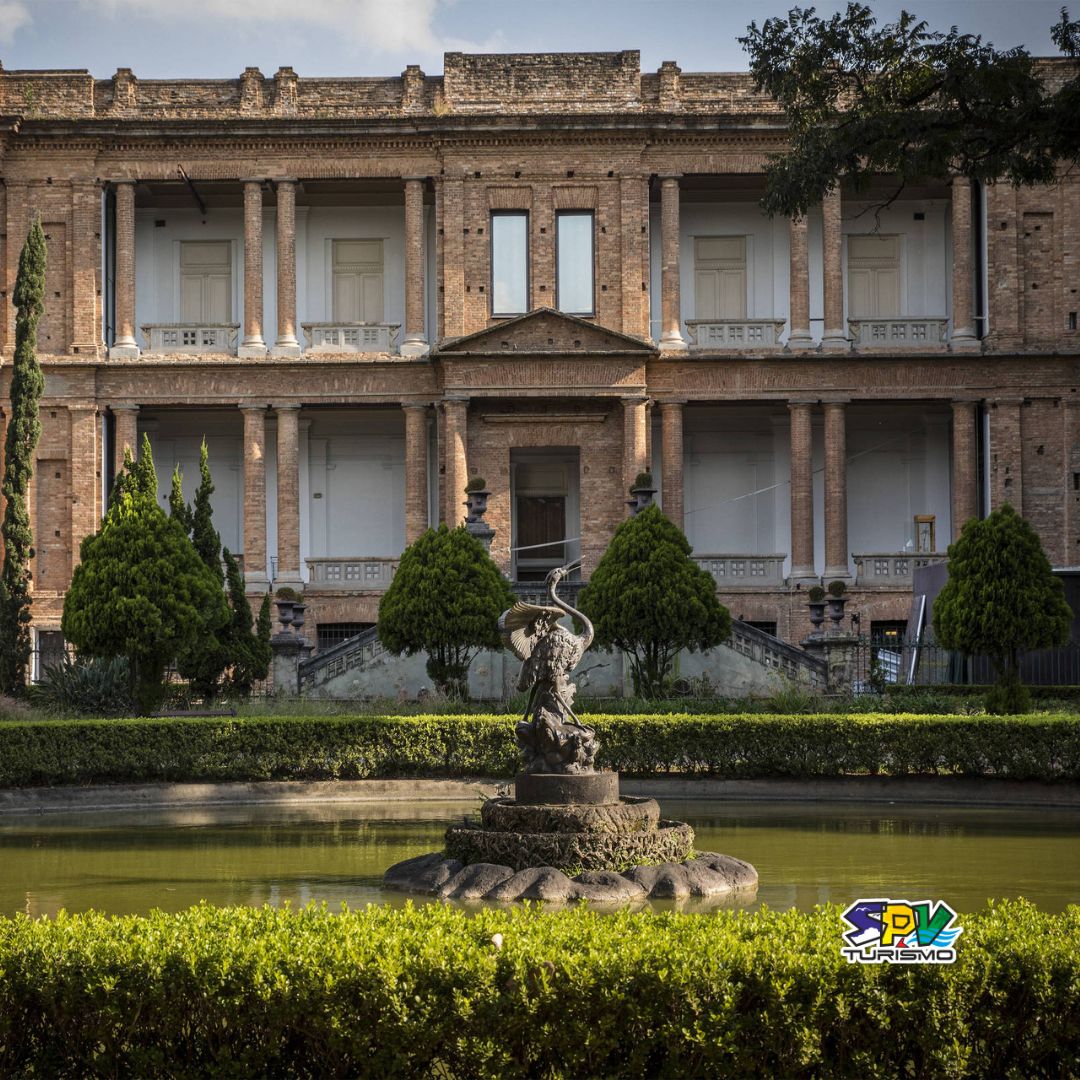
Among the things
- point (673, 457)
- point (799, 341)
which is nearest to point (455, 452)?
point (673, 457)

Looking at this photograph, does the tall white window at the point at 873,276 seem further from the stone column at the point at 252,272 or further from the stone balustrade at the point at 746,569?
the stone column at the point at 252,272

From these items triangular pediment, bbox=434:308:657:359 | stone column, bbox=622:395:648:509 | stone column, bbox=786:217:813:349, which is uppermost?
stone column, bbox=786:217:813:349

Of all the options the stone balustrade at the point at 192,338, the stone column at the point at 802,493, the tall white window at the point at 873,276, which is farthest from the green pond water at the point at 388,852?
the tall white window at the point at 873,276

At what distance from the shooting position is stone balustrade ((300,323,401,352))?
3438 cm

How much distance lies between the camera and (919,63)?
704 inches

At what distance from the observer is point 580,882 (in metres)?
11.6

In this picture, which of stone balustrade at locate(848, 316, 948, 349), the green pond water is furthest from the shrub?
stone balustrade at locate(848, 316, 948, 349)

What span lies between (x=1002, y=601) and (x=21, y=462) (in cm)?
1641

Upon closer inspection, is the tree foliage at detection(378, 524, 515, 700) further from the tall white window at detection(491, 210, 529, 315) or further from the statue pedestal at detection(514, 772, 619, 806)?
the statue pedestal at detection(514, 772, 619, 806)

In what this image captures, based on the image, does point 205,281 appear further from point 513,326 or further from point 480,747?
point 480,747

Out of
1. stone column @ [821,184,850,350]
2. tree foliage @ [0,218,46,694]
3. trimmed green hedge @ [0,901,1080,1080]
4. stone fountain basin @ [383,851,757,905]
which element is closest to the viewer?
trimmed green hedge @ [0,901,1080,1080]

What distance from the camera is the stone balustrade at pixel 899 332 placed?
3447cm

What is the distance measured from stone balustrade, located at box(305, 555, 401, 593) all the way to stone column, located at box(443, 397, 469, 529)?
5.95 ft
